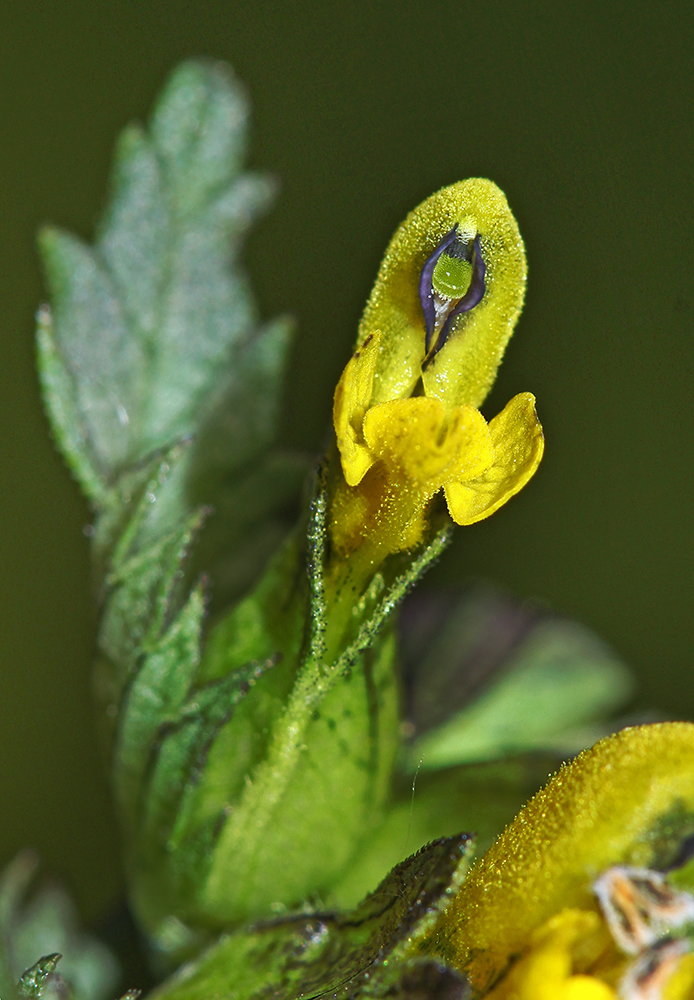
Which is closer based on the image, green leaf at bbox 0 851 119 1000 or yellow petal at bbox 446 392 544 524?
yellow petal at bbox 446 392 544 524

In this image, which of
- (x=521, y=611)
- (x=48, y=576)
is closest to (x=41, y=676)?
(x=48, y=576)

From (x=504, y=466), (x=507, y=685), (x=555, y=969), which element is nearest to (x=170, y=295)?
(x=504, y=466)

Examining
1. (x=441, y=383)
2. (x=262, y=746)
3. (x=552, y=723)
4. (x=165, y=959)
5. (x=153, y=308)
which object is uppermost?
(x=153, y=308)

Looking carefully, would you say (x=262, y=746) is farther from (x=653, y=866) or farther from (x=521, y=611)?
(x=521, y=611)

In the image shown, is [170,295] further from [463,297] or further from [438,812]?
[438,812]

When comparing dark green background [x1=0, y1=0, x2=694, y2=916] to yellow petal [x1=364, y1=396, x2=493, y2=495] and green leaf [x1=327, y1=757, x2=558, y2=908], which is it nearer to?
green leaf [x1=327, y1=757, x2=558, y2=908]

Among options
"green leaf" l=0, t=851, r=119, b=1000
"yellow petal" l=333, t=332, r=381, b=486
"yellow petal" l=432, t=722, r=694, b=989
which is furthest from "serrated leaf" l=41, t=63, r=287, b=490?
"yellow petal" l=432, t=722, r=694, b=989

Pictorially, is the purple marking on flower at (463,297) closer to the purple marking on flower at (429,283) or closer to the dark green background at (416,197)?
the purple marking on flower at (429,283)
